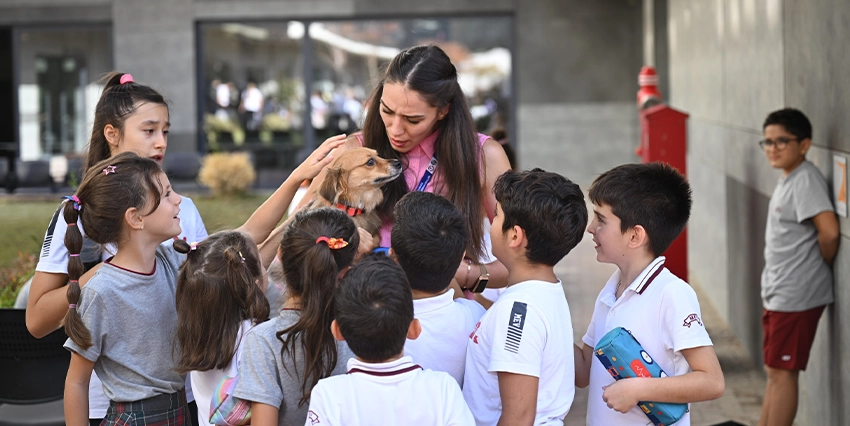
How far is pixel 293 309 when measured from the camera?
2676 mm

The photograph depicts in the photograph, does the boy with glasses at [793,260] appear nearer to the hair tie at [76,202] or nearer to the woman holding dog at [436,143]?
the woman holding dog at [436,143]

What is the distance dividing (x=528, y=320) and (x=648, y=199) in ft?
2.12

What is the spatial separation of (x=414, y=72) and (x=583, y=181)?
17.1 meters

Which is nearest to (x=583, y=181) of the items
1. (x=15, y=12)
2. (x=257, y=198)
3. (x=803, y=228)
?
(x=257, y=198)

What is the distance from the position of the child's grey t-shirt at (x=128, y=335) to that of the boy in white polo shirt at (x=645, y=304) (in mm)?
1340

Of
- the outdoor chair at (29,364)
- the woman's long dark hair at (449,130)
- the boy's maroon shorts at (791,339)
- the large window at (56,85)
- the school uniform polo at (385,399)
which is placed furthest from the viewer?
the large window at (56,85)

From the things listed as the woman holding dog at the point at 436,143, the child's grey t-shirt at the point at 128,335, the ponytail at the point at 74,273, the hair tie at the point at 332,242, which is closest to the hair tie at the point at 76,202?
the ponytail at the point at 74,273

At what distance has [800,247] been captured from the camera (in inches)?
204

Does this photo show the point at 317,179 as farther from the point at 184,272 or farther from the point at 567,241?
the point at 567,241

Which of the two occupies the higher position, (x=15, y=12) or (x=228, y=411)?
(x=15, y=12)

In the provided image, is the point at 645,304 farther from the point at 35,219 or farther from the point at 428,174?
the point at 35,219

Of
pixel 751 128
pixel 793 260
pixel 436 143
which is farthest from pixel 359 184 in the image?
pixel 751 128

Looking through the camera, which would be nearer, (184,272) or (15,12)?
(184,272)

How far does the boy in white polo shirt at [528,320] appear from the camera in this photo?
2.61 meters
